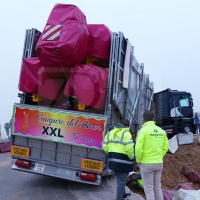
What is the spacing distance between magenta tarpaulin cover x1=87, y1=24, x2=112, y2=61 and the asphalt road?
9.05 ft

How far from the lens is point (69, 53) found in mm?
5418

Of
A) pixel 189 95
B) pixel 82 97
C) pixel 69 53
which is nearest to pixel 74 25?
pixel 69 53

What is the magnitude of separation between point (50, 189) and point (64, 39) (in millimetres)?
3072

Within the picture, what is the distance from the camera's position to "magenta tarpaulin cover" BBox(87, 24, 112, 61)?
5.93m

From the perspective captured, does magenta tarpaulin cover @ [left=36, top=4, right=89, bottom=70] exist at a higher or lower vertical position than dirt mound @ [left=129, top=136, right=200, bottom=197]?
higher

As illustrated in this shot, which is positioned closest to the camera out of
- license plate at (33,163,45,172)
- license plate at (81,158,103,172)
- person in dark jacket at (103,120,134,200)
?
person in dark jacket at (103,120,134,200)

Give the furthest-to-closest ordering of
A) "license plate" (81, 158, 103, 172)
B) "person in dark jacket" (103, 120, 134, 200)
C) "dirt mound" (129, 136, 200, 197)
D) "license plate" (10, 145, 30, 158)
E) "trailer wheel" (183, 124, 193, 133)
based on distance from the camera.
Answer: "trailer wheel" (183, 124, 193, 133), "dirt mound" (129, 136, 200, 197), "license plate" (10, 145, 30, 158), "license plate" (81, 158, 103, 172), "person in dark jacket" (103, 120, 134, 200)

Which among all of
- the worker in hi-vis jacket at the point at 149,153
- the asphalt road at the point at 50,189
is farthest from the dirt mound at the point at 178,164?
the worker in hi-vis jacket at the point at 149,153

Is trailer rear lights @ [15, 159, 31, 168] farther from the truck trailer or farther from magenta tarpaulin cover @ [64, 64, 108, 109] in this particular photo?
magenta tarpaulin cover @ [64, 64, 108, 109]

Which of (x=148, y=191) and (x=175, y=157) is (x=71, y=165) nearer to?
(x=148, y=191)

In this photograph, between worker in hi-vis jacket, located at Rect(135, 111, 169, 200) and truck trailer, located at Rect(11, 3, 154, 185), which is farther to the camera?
truck trailer, located at Rect(11, 3, 154, 185)

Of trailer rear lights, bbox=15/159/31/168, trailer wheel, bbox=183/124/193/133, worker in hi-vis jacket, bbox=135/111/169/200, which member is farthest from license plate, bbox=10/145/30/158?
trailer wheel, bbox=183/124/193/133

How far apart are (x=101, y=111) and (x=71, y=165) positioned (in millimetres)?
1229

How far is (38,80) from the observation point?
19.7ft
